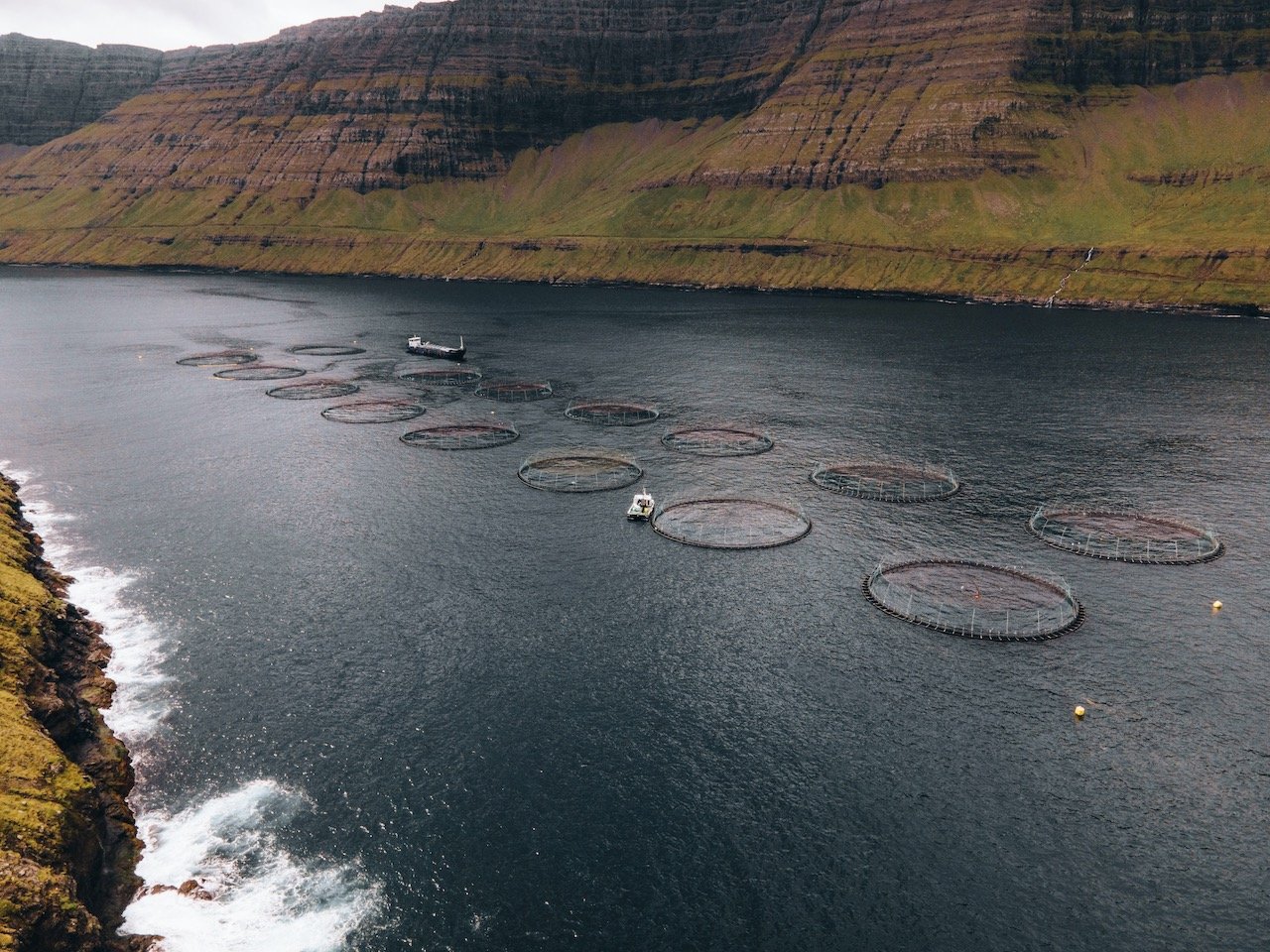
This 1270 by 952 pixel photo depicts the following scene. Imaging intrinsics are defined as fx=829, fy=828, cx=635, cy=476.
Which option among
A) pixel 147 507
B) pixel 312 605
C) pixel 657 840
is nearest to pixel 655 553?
pixel 312 605

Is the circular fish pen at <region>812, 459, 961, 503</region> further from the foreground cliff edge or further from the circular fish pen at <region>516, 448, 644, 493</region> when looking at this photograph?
the foreground cliff edge

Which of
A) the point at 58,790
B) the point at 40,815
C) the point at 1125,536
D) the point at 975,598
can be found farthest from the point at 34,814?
the point at 1125,536

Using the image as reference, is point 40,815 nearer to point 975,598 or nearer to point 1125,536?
point 975,598

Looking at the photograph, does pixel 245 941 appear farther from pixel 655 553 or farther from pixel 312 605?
pixel 655 553

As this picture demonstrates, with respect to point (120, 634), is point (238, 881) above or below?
below

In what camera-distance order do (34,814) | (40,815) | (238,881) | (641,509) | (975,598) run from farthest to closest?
(641,509)
(975,598)
(238,881)
(40,815)
(34,814)

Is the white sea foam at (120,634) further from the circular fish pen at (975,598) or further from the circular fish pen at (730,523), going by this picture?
the circular fish pen at (975,598)

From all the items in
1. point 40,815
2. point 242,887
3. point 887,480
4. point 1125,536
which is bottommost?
point 242,887

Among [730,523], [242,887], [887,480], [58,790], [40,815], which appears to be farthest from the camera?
[887,480]
